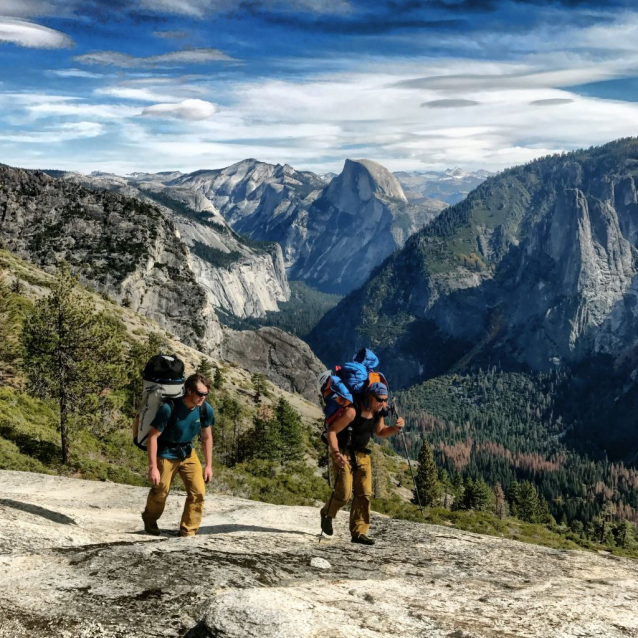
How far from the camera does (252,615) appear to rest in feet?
22.9

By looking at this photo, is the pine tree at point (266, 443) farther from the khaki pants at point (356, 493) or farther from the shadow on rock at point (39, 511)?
the khaki pants at point (356, 493)

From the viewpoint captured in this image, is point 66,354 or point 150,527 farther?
point 66,354

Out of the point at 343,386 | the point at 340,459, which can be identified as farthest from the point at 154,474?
the point at 343,386

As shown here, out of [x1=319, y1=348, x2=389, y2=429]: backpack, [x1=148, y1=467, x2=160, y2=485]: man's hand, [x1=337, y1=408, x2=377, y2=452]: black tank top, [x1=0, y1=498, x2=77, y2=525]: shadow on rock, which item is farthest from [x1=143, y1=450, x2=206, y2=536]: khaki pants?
[x1=337, y1=408, x2=377, y2=452]: black tank top

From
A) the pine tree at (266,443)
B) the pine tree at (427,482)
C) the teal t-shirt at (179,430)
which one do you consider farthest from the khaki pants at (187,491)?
the pine tree at (427,482)

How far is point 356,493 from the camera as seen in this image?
13734 mm

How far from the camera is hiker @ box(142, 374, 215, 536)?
12.5 meters

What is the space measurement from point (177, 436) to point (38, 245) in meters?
142

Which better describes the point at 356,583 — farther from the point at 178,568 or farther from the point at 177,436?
the point at 177,436

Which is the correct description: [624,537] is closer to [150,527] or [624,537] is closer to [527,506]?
[527,506]

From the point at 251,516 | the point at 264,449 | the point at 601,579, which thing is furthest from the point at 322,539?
the point at 264,449

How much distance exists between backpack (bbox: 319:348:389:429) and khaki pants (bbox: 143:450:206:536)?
3332mm

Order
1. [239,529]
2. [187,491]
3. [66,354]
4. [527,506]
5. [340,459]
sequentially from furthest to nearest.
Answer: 1. [527,506]
2. [66,354]
3. [239,529]
4. [340,459]
5. [187,491]

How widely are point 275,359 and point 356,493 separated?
163748mm
